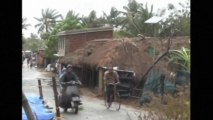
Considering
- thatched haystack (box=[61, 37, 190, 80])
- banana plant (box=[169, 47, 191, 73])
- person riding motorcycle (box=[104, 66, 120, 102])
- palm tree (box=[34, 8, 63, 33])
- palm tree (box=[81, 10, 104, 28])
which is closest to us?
person riding motorcycle (box=[104, 66, 120, 102])

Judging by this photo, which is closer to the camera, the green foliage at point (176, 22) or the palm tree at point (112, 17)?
the green foliage at point (176, 22)

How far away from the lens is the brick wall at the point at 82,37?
28.0 meters

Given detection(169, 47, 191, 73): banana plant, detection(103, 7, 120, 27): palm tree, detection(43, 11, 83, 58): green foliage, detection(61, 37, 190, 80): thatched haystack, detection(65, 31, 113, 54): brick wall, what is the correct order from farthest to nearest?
detection(103, 7, 120, 27): palm tree → detection(43, 11, 83, 58): green foliage → detection(65, 31, 113, 54): brick wall → detection(61, 37, 190, 80): thatched haystack → detection(169, 47, 191, 73): banana plant

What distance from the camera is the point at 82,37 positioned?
28.2 meters

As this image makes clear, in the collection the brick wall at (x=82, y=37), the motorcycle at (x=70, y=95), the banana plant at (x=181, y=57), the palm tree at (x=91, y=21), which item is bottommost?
the motorcycle at (x=70, y=95)

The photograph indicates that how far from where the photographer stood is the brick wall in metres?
28.0

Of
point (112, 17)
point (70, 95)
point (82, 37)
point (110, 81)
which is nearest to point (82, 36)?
point (82, 37)

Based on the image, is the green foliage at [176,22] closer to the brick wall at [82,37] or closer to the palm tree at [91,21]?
the brick wall at [82,37]

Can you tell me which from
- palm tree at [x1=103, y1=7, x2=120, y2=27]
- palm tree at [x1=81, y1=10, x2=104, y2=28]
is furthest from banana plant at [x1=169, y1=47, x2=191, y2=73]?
palm tree at [x1=103, y1=7, x2=120, y2=27]

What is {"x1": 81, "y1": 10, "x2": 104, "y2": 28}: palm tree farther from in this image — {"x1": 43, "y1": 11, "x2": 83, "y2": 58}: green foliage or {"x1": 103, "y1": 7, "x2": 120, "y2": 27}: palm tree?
{"x1": 43, "y1": 11, "x2": 83, "y2": 58}: green foliage

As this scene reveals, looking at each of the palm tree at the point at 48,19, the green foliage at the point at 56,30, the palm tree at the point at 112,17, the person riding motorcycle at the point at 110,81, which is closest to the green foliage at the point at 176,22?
the person riding motorcycle at the point at 110,81

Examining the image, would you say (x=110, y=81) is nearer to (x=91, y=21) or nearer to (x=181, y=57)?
(x=181, y=57)
